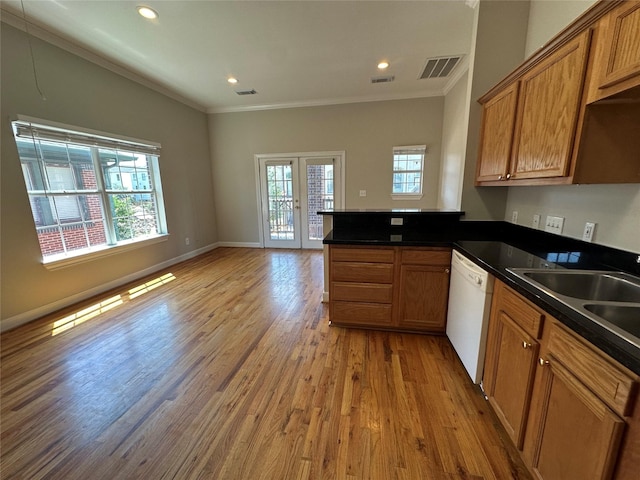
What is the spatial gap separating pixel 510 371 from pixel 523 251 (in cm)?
88

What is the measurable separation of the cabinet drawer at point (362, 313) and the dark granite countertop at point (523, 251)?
614mm

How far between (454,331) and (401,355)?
18.3 inches

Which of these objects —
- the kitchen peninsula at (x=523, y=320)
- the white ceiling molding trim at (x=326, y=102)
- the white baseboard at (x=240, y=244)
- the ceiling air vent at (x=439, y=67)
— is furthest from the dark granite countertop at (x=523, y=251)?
the white baseboard at (x=240, y=244)

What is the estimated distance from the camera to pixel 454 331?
80.7 inches

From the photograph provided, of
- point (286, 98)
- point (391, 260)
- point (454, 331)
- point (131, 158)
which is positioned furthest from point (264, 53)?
point (454, 331)

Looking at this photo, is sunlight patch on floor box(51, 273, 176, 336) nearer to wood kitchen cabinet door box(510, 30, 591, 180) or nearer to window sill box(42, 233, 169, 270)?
window sill box(42, 233, 169, 270)

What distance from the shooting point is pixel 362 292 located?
7.89 feet

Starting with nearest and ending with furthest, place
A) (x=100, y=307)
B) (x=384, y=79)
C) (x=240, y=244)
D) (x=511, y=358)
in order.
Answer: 1. (x=511, y=358)
2. (x=100, y=307)
3. (x=384, y=79)
4. (x=240, y=244)

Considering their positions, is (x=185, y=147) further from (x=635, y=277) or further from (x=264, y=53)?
(x=635, y=277)

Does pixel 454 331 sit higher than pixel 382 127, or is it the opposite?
pixel 382 127

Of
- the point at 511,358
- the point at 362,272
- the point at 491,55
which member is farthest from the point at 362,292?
the point at 491,55

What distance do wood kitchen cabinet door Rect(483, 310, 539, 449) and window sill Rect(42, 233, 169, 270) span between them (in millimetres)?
4209

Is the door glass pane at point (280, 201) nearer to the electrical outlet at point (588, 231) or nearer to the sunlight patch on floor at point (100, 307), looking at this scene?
the sunlight patch on floor at point (100, 307)

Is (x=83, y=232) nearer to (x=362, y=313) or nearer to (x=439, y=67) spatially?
(x=362, y=313)
